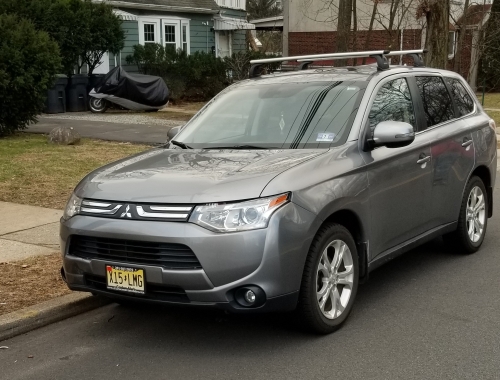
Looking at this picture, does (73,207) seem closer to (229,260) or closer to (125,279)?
(125,279)

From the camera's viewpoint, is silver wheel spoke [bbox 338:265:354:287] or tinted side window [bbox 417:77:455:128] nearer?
silver wheel spoke [bbox 338:265:354:287]

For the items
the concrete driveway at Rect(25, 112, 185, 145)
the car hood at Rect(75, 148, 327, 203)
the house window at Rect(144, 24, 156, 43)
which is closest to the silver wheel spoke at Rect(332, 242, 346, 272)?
the car hood at Rect(75, 148, 327, 203)

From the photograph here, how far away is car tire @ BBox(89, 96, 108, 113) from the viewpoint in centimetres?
2266

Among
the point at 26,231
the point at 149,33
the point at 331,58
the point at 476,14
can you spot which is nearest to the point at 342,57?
the point at 331,58

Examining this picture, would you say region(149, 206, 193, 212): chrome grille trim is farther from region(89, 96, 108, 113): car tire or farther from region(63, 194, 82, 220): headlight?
region(89, 96, 108, 113): car tire

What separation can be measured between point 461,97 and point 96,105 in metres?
17.0

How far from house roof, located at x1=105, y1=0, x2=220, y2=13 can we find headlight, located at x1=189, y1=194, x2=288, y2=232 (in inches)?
889

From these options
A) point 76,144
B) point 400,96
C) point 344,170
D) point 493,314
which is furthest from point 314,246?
point 76,144

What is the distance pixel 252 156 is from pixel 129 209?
1022 mm

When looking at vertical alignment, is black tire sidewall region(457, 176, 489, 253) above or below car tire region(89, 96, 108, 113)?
above

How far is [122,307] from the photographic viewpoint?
5.77 metres

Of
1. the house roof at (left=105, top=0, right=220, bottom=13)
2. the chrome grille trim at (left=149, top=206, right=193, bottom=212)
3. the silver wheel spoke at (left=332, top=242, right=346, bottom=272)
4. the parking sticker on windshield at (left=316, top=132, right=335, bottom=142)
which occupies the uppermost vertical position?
the house roof at (left=105, top=0, right=220, bottom=13)

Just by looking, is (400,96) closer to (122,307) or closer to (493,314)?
(493,314)

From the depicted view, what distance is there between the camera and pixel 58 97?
2228cm
